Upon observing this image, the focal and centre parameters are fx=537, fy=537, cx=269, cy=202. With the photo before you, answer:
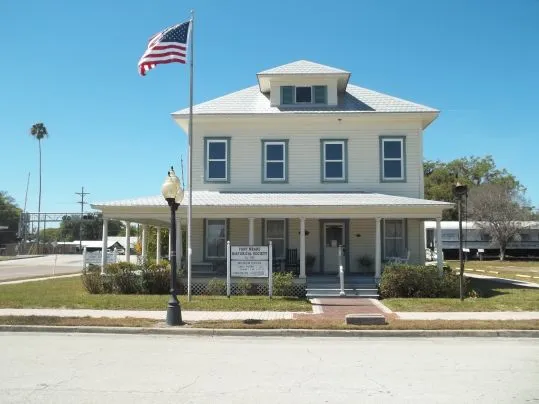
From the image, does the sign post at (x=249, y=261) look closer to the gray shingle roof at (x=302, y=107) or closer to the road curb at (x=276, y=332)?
the road curb at (x=276, y=332)

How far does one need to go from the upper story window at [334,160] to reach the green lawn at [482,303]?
6.39 m

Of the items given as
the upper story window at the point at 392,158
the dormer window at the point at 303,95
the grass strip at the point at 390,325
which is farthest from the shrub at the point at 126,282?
the upper story window at the point at 392,158

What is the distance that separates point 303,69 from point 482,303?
12370 mm

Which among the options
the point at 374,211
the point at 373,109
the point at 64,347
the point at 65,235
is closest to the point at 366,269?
the point at 374,211

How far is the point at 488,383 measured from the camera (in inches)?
293

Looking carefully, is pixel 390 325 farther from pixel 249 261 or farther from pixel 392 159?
pixel 392 159

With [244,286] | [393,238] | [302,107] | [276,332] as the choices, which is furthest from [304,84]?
[276,332]

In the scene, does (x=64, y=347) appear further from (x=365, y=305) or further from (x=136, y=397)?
(x=365, y=305)

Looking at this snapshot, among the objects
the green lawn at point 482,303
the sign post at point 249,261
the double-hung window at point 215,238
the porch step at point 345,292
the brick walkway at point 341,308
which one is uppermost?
the double-hung window at point 215,238

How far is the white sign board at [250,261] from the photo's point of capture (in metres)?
17.5

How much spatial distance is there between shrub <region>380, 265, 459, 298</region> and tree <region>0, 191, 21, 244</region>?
107 meters

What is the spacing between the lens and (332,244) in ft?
71.5

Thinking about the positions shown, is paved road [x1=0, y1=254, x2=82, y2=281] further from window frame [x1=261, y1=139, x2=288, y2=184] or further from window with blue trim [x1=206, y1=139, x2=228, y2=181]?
window frame [x1=261, y1=139, x2=288, y2=184]

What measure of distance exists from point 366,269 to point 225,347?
1194 centimetres
